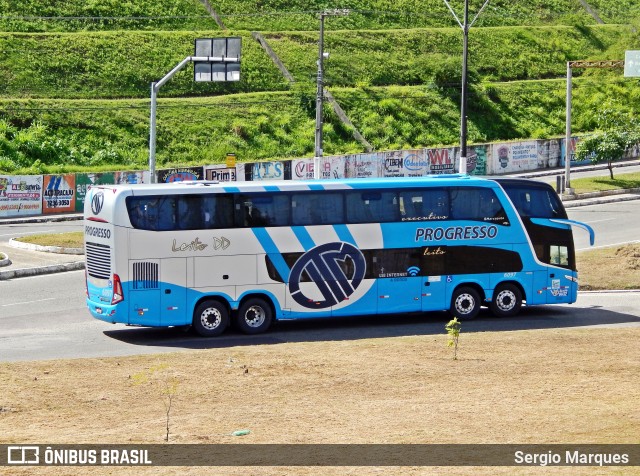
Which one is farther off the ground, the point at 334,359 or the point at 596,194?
the point at 596,194

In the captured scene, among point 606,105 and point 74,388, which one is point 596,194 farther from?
point 74,388

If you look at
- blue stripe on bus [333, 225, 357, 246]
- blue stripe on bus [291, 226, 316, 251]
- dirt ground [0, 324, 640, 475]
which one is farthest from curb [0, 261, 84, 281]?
dirt ground [0, 324, 640, 475]

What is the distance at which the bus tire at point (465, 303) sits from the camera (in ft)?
90.3

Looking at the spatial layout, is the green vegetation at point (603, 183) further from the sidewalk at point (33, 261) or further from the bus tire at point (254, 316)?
the bus tire at point (254, 316)

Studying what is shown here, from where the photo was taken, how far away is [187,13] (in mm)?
78250

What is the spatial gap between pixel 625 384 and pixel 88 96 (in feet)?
168

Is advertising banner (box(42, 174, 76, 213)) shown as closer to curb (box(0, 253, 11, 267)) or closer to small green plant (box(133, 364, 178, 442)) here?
curb (box(0, 253, 11, 267))

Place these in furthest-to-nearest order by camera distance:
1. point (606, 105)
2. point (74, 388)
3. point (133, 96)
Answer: point (606, 105) < point (133, 96) < point (74, 388)

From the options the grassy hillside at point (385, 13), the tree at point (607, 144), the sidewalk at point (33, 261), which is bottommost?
the sidewalk at point (33, 261)

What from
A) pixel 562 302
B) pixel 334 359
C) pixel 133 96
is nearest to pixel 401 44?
pixel 133 96

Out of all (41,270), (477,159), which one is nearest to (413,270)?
(41,270)

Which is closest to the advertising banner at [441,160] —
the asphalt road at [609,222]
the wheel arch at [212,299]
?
the asphalt road at [609,222]

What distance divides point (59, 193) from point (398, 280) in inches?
1061

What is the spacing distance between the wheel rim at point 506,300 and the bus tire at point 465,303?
603 mm
